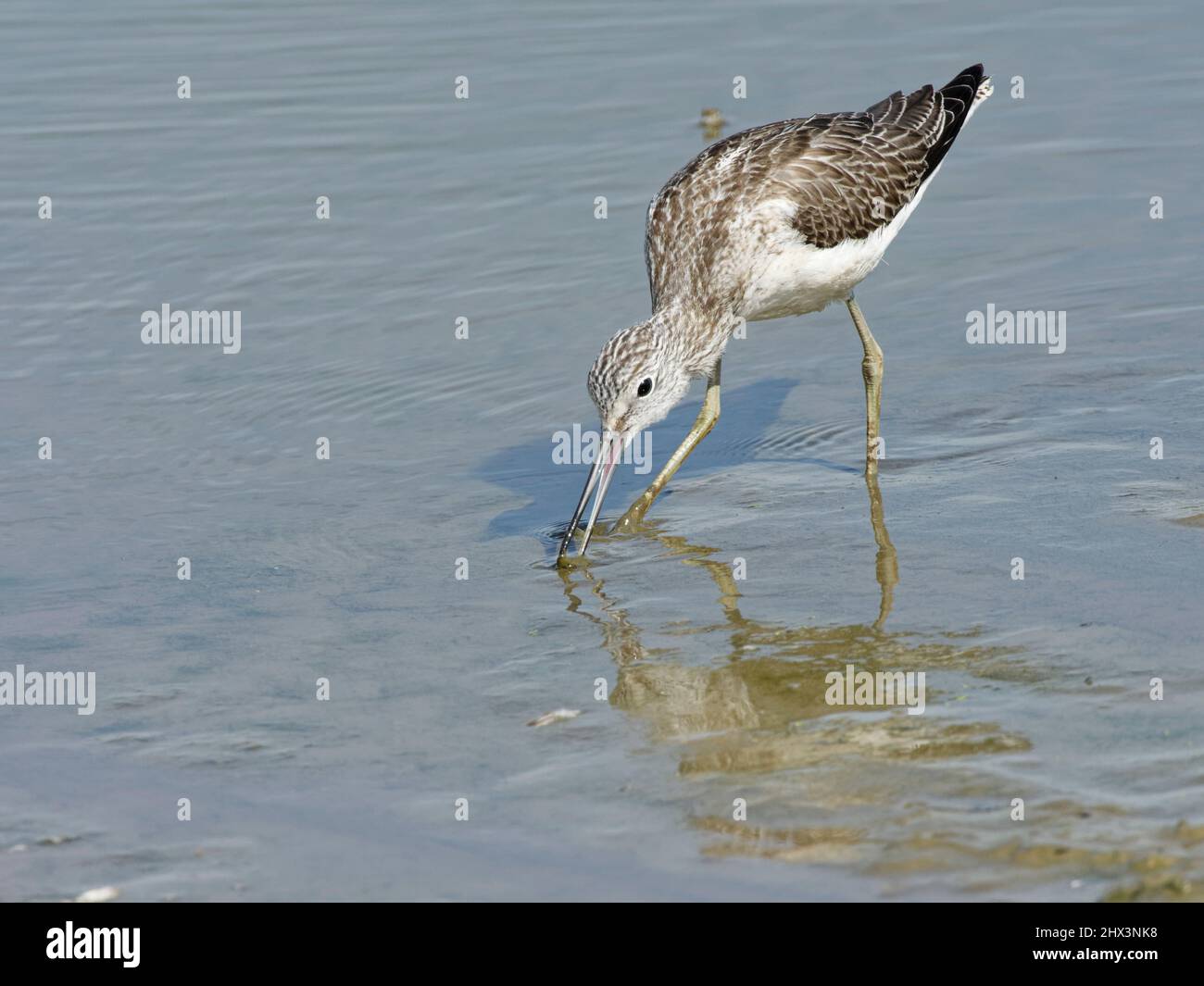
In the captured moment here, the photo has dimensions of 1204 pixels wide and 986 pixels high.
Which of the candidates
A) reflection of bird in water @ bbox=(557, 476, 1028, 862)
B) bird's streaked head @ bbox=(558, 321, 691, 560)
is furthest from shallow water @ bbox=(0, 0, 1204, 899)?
bird's streaked head @ bbox=(558, 321, 691, 560)

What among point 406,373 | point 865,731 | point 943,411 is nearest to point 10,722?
point 865,731

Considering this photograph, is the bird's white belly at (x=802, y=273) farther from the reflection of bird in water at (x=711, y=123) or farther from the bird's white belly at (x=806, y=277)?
the reflection of bird in water at (x=711, y=123)

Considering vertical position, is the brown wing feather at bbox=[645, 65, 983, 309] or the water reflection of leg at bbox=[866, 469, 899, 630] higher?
the brown wing feather at bbox=[645, 65, 983, 309]

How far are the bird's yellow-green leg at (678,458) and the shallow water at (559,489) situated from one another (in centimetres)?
19

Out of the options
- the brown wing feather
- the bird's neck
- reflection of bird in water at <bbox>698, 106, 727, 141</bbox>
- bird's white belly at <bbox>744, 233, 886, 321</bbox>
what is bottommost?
the bird's neck

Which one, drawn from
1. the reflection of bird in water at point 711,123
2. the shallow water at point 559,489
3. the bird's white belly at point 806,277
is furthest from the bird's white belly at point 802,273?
the reflection of bird in water at point 711,123

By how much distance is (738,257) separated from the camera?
27.7 ft

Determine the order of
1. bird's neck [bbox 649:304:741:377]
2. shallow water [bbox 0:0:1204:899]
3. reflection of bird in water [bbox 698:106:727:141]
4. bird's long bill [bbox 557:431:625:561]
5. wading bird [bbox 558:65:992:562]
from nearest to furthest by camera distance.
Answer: shallow water [bbox 0:0:1204:899] → bird's long bill [bbox 557:431:625:561] → wading bird [bbox 558:65:992:562] → bird's neck [bbox 649:304:741:377] → reflection of bird in water [bbox 698:106:727:141]

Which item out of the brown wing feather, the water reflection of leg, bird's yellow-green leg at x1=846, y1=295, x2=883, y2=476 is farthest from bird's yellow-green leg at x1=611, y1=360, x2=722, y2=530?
the water reflection of leg

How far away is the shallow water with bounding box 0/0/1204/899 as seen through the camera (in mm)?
5332

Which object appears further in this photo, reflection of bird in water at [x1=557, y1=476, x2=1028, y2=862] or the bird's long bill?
the bird's long bill

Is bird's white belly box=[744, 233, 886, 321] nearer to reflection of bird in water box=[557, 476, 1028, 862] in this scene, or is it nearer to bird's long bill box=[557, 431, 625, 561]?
bird's long bill box=[557, 431, 625, 561]

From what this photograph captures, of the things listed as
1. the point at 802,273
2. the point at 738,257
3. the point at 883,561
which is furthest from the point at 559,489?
the point at 883,561

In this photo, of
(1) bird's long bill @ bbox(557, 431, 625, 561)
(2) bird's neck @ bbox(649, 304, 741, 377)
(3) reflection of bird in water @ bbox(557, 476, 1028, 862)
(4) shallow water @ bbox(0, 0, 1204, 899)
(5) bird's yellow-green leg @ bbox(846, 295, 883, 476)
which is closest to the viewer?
(3) reflection of bird in water @ bbox(557, 476, 1028, 862)
